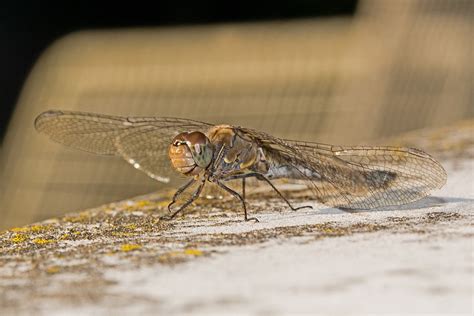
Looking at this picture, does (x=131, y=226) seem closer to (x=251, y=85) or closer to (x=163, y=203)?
(x=163, y=203)

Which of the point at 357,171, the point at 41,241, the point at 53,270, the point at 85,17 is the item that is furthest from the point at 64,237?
the point at 85,17

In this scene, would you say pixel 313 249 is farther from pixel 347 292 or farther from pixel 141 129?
pixel 141 129

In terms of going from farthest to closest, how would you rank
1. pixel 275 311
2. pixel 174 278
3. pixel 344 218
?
1. pixel 344 218
2. pixel 174 278
3. pixel 275 311

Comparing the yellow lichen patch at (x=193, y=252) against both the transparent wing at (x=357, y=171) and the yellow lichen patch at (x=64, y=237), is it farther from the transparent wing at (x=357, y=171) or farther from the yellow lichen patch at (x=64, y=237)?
the transparent wing at (x=357, y=171)


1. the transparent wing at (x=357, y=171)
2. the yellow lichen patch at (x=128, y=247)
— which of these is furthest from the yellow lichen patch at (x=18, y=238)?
the transparent wing at (x=357, y=171)

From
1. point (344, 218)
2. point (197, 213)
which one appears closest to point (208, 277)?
point (344, 218)

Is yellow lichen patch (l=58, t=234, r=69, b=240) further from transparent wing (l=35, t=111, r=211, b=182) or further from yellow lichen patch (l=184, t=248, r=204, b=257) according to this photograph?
transparent wing (l=35, t=111, r=211, b=182)

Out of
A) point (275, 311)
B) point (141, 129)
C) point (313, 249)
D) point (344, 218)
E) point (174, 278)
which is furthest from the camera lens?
point (141, 129)

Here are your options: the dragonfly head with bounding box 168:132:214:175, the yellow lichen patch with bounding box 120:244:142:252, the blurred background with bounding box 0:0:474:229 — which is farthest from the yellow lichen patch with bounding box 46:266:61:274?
the blurred background with bounding box 0:0:474:229
